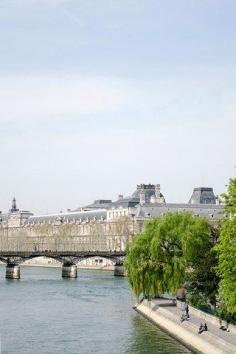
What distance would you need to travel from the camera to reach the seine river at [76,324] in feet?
146

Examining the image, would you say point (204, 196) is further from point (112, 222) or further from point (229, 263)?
point (229, 263)

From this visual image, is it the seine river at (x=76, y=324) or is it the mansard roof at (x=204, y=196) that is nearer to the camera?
the seine river at (x=76, y=324)

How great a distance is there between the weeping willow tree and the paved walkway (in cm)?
144

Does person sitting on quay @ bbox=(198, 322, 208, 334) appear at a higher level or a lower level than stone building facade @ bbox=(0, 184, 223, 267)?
lower

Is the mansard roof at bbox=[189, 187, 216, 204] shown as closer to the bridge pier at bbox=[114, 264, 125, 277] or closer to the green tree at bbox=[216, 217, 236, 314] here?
the bridge pier at bbox=[114, 264, 125, 277]

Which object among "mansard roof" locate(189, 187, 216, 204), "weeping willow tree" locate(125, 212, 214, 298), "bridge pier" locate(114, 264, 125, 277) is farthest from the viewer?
"mansard roof" locate(189, 187, 216, 204)

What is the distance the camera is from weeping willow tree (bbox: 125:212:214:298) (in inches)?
2151

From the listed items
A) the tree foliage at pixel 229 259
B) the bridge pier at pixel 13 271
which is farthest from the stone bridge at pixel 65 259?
the tree foliage at pixel 229 259

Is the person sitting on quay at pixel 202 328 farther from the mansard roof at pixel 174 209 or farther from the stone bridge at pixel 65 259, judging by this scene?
the mansard roof at pixel 174 209

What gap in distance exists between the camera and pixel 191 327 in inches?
1781

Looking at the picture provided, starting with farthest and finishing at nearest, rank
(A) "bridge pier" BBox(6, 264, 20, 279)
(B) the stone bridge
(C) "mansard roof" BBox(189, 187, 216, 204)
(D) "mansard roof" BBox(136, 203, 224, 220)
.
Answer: (C) "mansard roof" BBox(189, 187, 216, 204), (D) "mansard roof" BBox(136, 203, 224, 220), (B) the stone bridge, (A) "bridge pier" BBox(6, 264, 20, 279)

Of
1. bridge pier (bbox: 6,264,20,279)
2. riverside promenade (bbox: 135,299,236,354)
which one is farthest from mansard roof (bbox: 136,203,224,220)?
riverside promenade (bbox: 135,299,236,354)

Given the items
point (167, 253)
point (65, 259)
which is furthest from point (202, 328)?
point (65, 259)

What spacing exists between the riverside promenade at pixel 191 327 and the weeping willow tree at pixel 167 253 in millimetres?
1395
